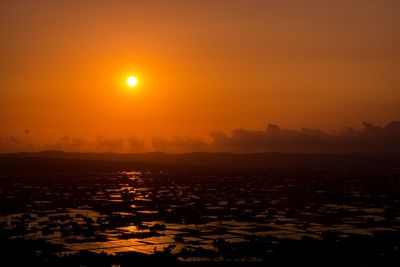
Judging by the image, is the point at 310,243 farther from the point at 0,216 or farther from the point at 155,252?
the point at 0,216

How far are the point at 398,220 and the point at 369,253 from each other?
21.6m

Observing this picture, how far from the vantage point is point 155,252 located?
35.4m

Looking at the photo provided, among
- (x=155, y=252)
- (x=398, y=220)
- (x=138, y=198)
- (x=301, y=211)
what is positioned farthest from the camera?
(x=138, y=198)

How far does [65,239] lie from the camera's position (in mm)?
42594

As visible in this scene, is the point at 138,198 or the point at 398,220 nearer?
the point at 398,220

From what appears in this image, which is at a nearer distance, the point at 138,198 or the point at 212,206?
the point at 212,206

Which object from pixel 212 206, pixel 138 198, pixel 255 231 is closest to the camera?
pixel 255 231

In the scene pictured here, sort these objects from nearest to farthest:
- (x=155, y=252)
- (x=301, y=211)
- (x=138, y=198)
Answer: (x=155, y=252)
(x=301, y=211)
(x=138, y=198)

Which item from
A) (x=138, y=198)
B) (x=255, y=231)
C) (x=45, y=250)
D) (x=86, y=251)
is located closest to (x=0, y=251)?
(x=45, y=250)

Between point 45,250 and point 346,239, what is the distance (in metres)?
22.7

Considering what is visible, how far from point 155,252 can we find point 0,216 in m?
30.3

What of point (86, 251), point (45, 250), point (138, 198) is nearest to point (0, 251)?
point (45, 250)

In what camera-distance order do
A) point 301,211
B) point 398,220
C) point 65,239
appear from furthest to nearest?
point 301,211
point 398,220
point 65,239

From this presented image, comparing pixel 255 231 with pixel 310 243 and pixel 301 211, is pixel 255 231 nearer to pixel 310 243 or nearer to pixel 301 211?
pixel 310 243
